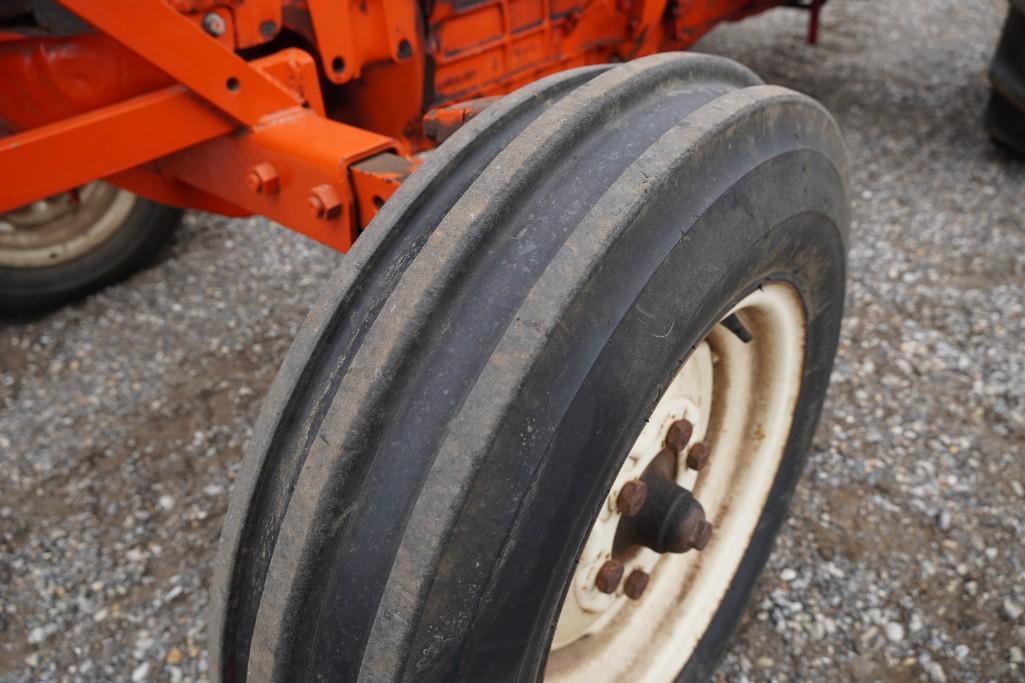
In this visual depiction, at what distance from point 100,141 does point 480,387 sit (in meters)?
0.93

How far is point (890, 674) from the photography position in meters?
1.64

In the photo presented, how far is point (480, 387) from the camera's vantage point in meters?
0.83

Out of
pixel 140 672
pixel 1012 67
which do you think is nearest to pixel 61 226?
pixel 140 672

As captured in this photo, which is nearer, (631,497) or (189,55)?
(631,497)

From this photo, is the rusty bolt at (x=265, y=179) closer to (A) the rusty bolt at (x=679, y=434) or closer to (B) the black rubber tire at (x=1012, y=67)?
(A) the rusty bolt at (x=679, y=434)

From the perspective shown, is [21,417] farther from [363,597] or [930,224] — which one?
[930,224]

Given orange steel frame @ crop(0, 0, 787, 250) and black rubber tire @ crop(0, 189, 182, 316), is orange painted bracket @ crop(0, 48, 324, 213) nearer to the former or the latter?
orange steel frame @ crop(0, 0, 787, 250)

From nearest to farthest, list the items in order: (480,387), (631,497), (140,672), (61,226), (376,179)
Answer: (480,387) → (631,497) → (376,179) → (140,672) → (61,226)

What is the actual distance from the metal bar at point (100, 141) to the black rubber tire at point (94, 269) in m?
1.34

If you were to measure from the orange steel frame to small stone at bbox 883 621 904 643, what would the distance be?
1.36 m

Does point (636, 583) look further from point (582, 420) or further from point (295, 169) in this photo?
point (295, 169)

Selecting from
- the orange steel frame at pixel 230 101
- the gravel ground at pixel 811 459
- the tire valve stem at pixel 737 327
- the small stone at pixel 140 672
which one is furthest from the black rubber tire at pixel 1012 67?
the small stone at pixel 140 672

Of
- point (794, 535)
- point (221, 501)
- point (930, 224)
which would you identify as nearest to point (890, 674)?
point (794, 535)

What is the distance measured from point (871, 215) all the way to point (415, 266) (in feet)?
8.98
